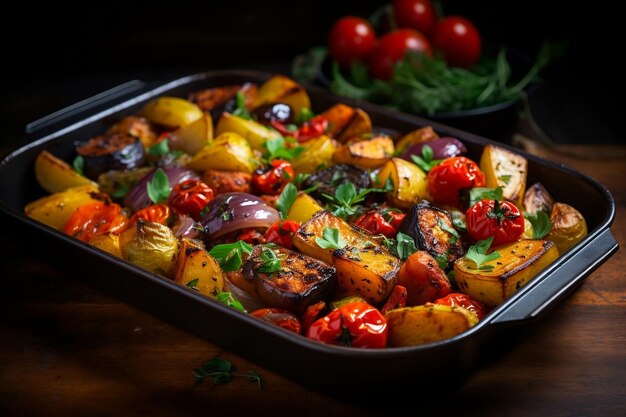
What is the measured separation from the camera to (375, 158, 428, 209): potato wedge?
9.36 ft

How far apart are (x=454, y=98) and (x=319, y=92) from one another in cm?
63

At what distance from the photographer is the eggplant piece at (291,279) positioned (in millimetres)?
2305

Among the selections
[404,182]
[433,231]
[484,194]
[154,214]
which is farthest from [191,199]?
A: [484,194]

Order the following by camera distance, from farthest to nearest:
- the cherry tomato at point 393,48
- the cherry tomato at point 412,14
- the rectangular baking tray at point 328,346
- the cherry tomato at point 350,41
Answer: the cherry tomato at point 412,14, the cherry tomato at point 350,41, the cherry tomato at point 393,48, the rectangular baking tray at point 328,346

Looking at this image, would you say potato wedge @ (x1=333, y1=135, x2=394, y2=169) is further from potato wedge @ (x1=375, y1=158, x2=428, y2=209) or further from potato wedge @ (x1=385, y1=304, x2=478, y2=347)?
potato wedge @ (x1=385, y1=304, x2=478, y2=347)

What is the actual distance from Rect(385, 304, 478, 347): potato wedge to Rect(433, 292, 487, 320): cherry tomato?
5.9 inches

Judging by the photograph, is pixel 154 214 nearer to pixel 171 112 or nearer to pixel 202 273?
pixel 202 273

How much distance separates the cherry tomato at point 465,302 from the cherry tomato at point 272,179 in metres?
0.91

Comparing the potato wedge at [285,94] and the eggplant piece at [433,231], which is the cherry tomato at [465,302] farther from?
the potato wedge at [285,94]

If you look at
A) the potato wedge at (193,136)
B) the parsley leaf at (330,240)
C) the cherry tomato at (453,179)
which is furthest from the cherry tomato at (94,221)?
the cherry tomato at (453,179)

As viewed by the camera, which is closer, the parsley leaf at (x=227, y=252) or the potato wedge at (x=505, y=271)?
the potato wedge at (x=505, y=271)

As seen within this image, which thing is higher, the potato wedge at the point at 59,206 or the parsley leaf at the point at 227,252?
the parsley leaf at the point at 227,252

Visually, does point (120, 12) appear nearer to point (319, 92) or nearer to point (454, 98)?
point (319, 92)

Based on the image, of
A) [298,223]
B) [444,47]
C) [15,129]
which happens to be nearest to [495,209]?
[298,223]
